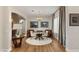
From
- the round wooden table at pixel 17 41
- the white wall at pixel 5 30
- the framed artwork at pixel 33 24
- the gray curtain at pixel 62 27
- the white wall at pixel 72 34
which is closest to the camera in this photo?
the white wall at pixel 5 30

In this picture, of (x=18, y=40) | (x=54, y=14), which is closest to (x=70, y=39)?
(x=54, y=14)

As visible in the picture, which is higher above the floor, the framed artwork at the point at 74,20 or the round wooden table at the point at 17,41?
the framed artwork at the point at 74,20

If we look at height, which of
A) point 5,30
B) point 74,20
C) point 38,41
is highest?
point 74,20

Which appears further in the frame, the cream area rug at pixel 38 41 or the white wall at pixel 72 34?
the white wall at pixel 72 34

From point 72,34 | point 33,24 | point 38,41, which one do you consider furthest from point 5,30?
point 72,34

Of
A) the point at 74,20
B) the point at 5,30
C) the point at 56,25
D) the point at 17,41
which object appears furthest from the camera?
the point at 74,20

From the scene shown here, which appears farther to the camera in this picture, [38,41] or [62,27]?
[62,27]

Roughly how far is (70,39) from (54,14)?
3.53 feet

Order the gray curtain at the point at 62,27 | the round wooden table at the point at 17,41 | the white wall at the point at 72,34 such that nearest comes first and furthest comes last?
the round wooden table at the point at 17,41, the white wall at the point at 72,34, the gray curtain at the point at 62,27

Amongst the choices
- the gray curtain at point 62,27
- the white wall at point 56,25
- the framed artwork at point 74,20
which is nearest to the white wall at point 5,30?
the white wall at point 56,25

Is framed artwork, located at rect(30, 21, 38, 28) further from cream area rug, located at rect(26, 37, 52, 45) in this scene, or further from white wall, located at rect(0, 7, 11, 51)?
white wall, located at rect(0, 7, 11, 51)

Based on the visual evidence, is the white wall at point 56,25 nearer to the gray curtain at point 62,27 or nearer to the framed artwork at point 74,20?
the gray curtain at point 62,27

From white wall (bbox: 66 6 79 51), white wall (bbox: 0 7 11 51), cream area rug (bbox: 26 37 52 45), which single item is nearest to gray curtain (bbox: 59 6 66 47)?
white wall (bbox: 66 6 79 51)

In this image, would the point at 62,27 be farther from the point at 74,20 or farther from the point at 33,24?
the point at 33,24
